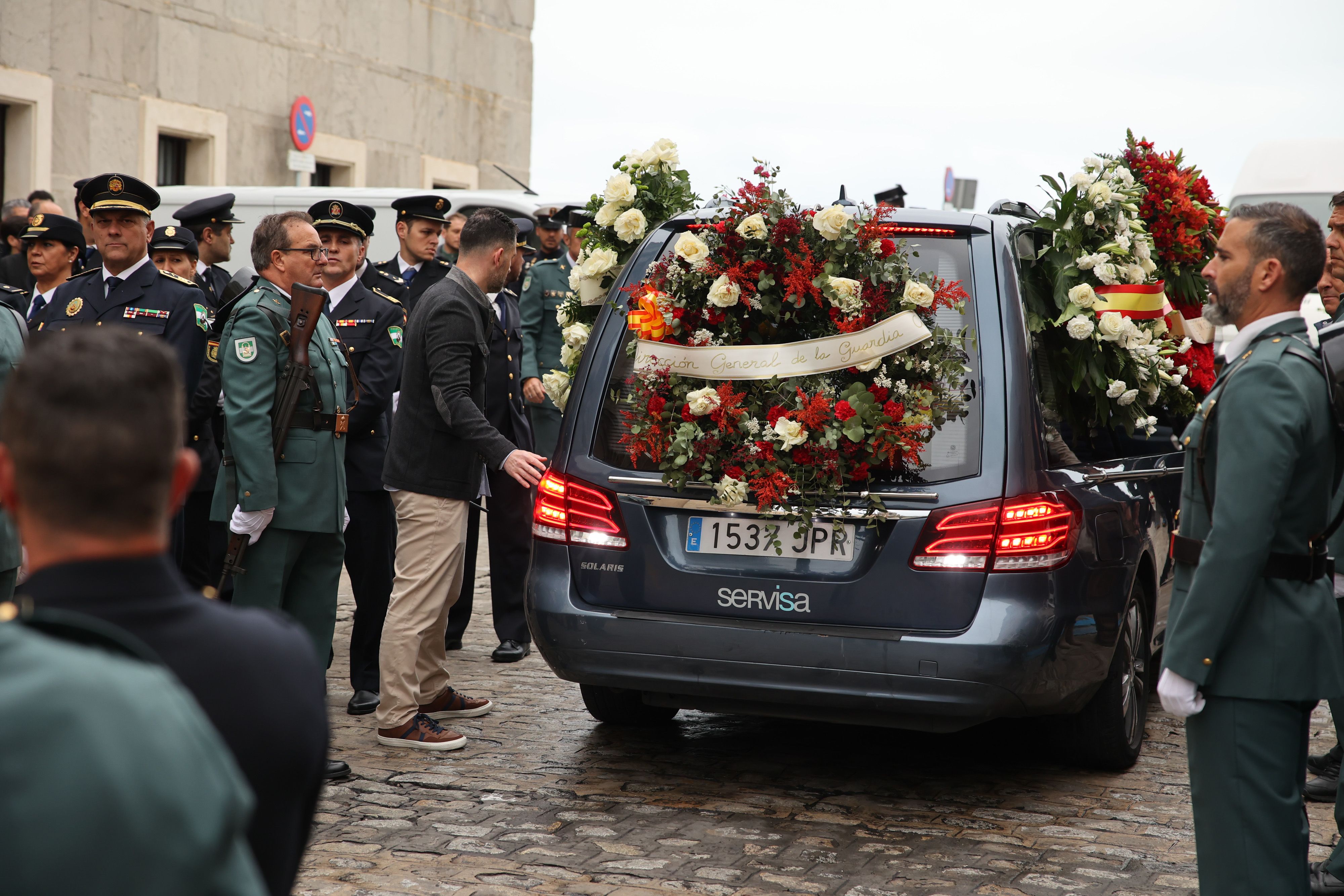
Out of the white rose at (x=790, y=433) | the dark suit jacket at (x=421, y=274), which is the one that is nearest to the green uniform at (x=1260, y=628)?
the white rose at (x=790, y=433)

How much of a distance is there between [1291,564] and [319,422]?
3401mm

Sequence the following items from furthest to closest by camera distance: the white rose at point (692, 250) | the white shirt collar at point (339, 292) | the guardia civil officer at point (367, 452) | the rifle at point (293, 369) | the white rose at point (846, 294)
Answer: the white shirt collar at point (339, 292), the guardia civil officer at point (367, 452), the rifle at point (293, 369), the white rose at point (692, 250), the white rose at point (846, 294)

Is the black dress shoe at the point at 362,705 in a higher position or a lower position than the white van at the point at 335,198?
lower

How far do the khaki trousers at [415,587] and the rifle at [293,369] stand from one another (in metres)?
0.74

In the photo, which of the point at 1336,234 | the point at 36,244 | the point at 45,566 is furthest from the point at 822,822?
the point at 36,244

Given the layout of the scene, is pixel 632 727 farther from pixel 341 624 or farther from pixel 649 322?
pixel 341 624

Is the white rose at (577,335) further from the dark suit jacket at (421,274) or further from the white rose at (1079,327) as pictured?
the dark suit jacket at (421,274)

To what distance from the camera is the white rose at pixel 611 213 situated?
5.82 m

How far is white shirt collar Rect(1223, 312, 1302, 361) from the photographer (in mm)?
3398

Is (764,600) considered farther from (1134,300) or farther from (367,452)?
(367,452)

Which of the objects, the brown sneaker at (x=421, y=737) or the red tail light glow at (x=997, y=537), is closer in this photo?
the red tail light glow at (x=997, y=537)

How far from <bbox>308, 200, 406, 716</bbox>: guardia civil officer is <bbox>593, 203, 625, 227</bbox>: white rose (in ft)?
4.32

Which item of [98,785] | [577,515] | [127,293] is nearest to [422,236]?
[127,293]

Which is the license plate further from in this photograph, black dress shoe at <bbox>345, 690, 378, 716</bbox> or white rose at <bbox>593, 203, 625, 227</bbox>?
black dress shoe at <bbox>345, 690, 378, 716</bbox>
